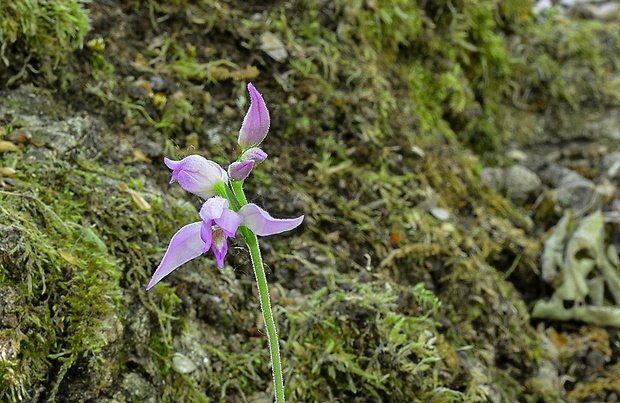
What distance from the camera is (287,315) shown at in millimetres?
2529

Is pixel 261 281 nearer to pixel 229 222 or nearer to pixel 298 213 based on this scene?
pixel 229 222

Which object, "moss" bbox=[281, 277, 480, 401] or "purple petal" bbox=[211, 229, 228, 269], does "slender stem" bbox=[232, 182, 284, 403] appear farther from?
→ "moss" bbox=[281, 277, 480, 401]

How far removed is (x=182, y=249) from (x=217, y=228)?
0.10 meters

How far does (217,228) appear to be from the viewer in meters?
1.50

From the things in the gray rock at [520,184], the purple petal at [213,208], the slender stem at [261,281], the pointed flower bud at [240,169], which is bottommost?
the gray rock at [520,184]

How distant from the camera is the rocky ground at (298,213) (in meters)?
2.18

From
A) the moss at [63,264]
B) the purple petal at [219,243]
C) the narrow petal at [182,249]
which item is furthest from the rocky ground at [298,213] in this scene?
the purple petal at [219,243]

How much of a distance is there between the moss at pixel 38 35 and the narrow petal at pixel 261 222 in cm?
152

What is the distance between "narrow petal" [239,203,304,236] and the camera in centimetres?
147

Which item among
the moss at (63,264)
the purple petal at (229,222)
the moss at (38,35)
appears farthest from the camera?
the moss at (38,35)

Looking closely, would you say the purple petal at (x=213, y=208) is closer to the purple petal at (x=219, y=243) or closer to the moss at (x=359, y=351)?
the purple petal at (x=219, y=243)

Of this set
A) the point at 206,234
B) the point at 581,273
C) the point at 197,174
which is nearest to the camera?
the point at 206,234

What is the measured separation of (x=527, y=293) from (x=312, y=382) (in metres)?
1.49

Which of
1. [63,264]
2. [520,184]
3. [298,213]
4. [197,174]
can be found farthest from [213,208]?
[520,184]
